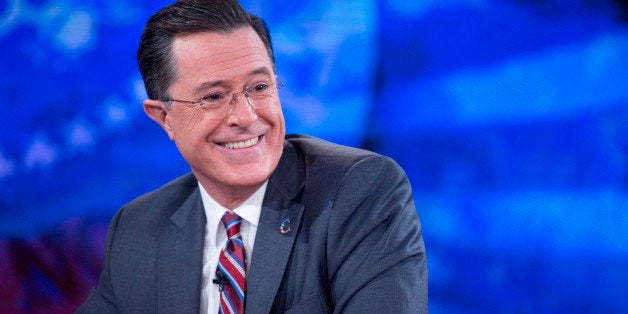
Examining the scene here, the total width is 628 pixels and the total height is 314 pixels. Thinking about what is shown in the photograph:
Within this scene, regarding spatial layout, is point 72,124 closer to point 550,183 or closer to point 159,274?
point 159,274

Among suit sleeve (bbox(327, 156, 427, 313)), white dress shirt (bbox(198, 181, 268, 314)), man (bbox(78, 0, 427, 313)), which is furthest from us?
white dress shirt (bbox(198, 181, 268, 314))

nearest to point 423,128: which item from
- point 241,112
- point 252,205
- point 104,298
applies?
point 252,205

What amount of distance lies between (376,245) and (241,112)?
0.54m

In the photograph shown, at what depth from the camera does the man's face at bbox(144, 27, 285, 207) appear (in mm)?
2160

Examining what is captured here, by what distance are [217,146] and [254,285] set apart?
42cm

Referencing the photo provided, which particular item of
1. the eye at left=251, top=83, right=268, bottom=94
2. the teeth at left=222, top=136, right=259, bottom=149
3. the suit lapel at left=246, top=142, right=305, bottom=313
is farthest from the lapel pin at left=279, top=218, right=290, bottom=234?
the eye at left=251, top=83, right=268, bottom=94

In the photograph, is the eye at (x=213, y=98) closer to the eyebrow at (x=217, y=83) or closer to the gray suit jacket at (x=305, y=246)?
→ the eyebrow at (x=217, y=83)

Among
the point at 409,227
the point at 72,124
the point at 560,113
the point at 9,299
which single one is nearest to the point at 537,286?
→ the point at 560,113

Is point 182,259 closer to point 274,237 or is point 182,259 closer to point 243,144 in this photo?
point 274,237

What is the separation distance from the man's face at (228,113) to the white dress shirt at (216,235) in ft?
0.32

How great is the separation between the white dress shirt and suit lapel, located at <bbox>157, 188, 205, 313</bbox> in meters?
0.03

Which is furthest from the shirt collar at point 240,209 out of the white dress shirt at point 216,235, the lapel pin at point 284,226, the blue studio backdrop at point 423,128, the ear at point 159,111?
the blue studio backdrop at point 423,128

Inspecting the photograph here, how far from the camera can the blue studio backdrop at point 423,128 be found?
2793 millimetres

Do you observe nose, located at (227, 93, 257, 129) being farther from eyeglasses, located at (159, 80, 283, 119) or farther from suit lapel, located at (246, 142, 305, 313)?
suit lapel, located at (246, 142, 305, 313)
